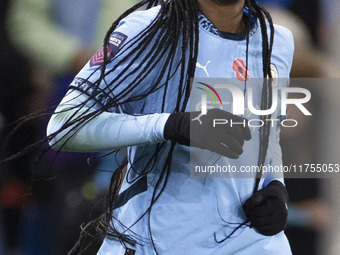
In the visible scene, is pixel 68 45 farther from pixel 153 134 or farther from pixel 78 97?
pixel 153 134

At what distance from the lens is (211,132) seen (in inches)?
37.2

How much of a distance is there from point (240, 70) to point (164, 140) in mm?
225

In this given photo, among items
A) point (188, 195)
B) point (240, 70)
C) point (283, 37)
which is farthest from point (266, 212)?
point (283, 37)

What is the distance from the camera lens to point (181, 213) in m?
1.03

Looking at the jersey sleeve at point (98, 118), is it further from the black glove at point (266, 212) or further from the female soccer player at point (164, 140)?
the black glove at point (266, 212)

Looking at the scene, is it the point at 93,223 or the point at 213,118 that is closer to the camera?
the point at 213,118

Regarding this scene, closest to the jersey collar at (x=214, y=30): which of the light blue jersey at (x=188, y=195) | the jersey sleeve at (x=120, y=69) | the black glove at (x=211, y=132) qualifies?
the light blue jersey at (x=188, y=195)

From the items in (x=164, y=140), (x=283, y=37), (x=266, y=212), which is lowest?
(x=266, y=212)

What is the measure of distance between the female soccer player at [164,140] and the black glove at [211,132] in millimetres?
25

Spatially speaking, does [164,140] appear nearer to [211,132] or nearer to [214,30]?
[211,132]

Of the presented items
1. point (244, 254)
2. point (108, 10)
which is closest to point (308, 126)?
point (108, 10)

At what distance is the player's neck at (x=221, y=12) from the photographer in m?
1.13

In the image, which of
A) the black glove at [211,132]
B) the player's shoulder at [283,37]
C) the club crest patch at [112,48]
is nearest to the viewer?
the black glove at [211,132]

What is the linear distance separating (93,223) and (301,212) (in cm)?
80
